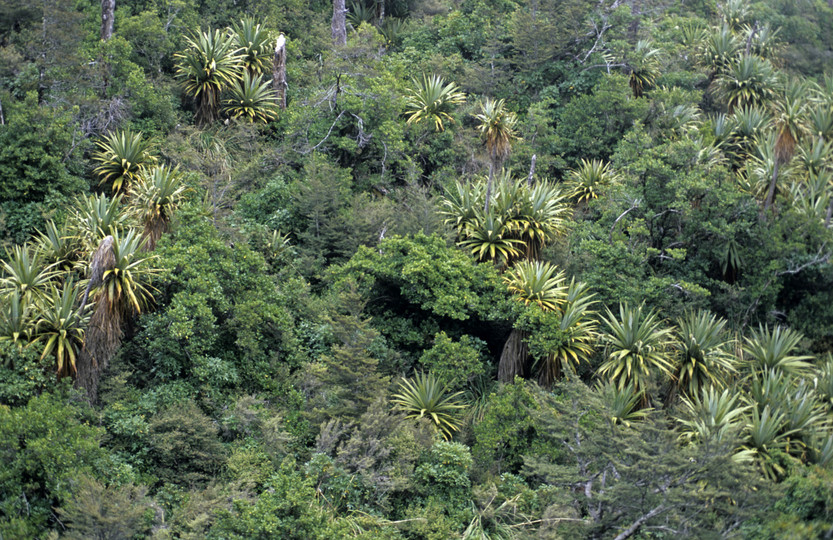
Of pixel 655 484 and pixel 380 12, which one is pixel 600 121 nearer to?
pixel 380 12

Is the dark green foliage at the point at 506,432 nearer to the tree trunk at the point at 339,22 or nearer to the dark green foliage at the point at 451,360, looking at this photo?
the dark green foliage at the point at 451,360

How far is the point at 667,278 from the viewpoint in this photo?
1484 centimetres

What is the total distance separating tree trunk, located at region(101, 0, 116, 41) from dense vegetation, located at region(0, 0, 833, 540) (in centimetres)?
19

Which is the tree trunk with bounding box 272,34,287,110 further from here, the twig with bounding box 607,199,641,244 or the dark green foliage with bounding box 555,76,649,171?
the twig with bounding box 607,199,641,244

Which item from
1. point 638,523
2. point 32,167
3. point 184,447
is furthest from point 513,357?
point 32,167

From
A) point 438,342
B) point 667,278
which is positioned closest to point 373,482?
point 438,342

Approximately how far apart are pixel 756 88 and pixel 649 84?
351cm

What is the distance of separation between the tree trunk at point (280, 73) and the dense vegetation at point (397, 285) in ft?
0.29

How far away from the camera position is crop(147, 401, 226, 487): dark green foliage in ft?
35.0

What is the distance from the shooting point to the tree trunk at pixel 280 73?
19.9m

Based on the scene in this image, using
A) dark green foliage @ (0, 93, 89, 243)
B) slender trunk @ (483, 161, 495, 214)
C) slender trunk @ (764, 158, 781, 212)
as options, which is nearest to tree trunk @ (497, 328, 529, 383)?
slender trunk @ (483, 161, 495, 214)

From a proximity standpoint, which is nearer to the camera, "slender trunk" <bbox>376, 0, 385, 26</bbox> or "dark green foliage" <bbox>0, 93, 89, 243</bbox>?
"dark green foliage" <bbox>0, 93, 89, 243</bbox>

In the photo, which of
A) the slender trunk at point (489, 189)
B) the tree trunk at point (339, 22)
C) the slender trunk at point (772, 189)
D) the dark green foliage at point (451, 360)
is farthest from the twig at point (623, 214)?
the tree trunk at point (339, 22)

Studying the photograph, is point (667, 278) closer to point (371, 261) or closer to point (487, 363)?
point (487, 363)
